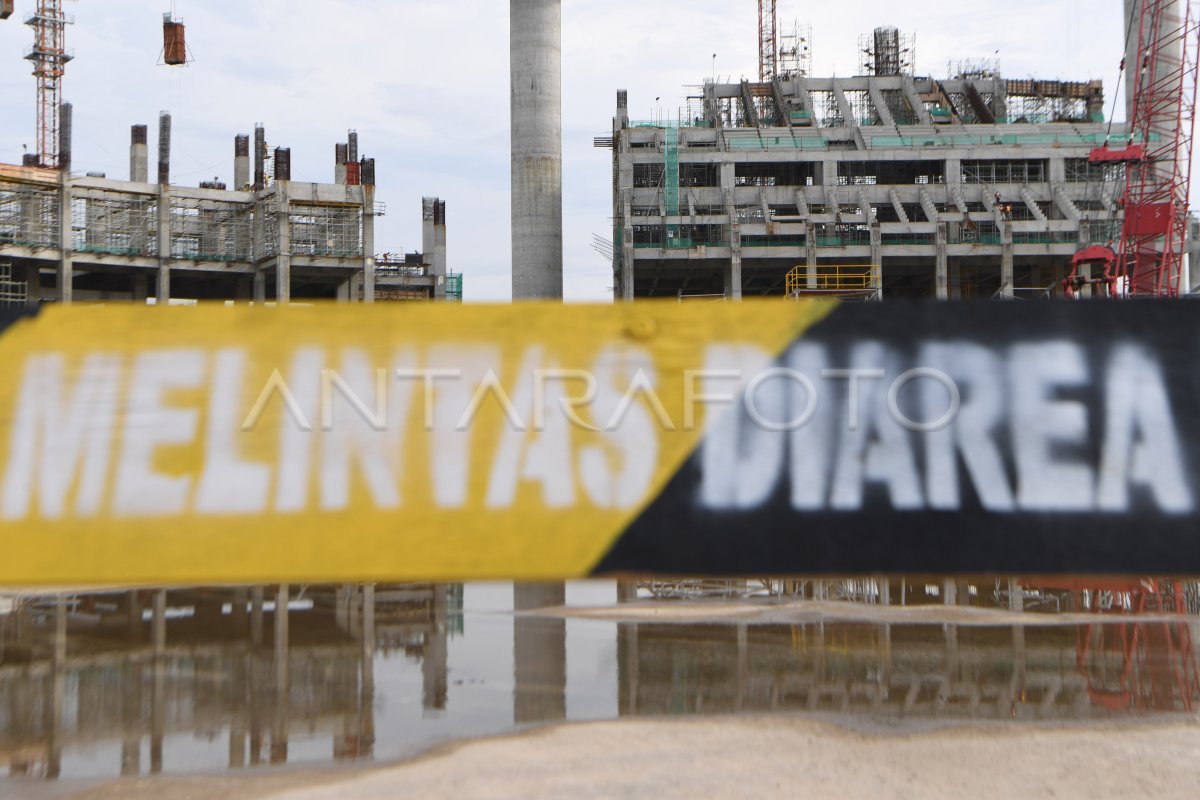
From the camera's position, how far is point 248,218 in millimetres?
73188

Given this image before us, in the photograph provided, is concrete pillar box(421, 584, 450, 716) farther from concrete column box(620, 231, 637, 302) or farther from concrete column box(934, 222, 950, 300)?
concrete column box(934, 222, 950, 300)

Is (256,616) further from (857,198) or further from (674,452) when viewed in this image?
(857,198)

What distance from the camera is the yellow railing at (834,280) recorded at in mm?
62125

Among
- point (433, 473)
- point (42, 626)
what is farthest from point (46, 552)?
point (42, 626)

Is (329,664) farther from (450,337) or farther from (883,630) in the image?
(450,337)

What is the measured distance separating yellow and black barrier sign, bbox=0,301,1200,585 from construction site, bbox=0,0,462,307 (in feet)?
218

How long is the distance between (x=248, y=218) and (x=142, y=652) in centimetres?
6574

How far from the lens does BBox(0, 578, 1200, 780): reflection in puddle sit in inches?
370

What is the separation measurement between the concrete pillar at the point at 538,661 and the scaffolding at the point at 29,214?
6189cm

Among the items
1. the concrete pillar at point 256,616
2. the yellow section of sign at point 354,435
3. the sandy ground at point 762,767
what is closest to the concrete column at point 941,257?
the concrete pillar at point 256,616

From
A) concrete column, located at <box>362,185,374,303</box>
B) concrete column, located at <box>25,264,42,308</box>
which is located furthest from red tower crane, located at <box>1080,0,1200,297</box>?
concrete column, located at <box>25,264,42,308</box>

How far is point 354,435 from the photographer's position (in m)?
4.63

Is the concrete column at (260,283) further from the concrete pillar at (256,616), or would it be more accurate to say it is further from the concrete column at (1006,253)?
the concrete pillar at (256,616)

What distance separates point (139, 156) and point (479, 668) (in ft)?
249
